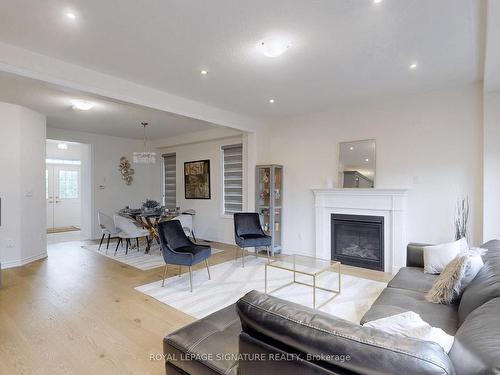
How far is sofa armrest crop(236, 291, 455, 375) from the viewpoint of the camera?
843mm

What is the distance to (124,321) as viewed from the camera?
2.71 meters

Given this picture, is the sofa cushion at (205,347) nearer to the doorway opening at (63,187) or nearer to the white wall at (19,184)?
the white wall at (19,184)

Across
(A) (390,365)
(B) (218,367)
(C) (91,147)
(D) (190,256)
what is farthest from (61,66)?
(C) (91,147)

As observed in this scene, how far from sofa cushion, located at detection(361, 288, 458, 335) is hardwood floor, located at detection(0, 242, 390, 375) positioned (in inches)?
63.9

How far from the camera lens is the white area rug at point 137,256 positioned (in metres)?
4.72

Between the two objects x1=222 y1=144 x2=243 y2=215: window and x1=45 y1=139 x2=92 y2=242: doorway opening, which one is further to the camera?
x1=45 y1=139 x2=92 y2=242: doorway opening

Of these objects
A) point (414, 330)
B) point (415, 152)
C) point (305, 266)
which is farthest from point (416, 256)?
point (414, 330)

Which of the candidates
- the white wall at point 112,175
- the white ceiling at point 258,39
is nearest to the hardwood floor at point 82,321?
the white ceiling at point 258,39

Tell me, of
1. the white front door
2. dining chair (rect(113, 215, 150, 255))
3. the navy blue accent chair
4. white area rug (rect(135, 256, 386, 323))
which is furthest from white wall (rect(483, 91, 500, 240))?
the white front door

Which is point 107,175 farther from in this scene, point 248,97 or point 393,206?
point 393,206

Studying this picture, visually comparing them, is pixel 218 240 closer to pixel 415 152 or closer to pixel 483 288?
pixel 415 152

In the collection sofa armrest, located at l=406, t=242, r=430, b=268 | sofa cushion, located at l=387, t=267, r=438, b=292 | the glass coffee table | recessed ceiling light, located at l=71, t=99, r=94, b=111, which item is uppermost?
recessed ceiling light, located at l=71, t=99, r=94, b=111

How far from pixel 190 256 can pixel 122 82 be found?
7.77ft

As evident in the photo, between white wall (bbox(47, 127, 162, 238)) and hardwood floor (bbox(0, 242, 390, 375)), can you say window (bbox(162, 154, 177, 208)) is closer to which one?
white wall (bbox(47, 127, 162, 238))
